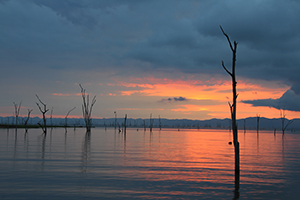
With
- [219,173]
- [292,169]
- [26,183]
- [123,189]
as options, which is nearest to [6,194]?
[26,183]

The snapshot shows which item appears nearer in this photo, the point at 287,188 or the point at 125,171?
the point at 287,188

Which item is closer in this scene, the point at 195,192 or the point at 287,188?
the point at 195,192

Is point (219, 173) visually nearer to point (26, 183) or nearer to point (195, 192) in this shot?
point (195, 192)

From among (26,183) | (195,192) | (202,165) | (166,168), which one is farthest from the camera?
(202,165)

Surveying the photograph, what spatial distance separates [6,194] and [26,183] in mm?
1663

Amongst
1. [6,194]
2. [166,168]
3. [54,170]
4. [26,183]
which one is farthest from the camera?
[166,168]

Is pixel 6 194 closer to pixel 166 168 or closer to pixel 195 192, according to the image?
pixel 195 192

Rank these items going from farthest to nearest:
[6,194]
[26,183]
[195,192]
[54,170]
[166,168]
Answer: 1. [166,168]
2. [54,170]
3. [26,183]
4. [195,192]
5. [6,194]

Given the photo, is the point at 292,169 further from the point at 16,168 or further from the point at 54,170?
the point at 16,168

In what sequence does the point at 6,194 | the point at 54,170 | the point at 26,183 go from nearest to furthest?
the point at 6,194
the point at 26,183
the point at 54,170

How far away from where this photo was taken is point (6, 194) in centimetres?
931

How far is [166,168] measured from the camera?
611 inches

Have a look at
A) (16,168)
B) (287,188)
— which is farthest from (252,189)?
(16,168)

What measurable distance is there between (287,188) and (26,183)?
1084cm
